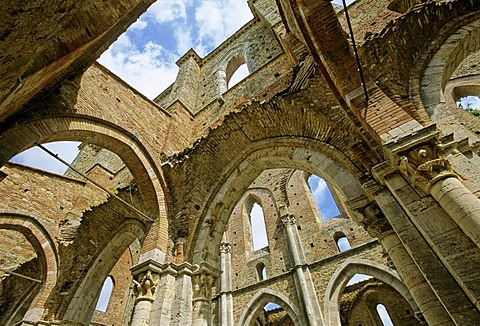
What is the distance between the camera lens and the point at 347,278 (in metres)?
9.64

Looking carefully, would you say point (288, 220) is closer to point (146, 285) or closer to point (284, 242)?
point (284, 242)

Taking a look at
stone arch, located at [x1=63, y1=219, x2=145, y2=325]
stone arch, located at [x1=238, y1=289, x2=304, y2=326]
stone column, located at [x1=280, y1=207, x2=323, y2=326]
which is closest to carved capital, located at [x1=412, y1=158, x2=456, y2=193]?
stone arch, located at [x1=63, y1=219, x2=145, y2=325]

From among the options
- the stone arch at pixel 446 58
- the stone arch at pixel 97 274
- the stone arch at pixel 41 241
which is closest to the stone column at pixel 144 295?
the stone arch at pixel 97 274

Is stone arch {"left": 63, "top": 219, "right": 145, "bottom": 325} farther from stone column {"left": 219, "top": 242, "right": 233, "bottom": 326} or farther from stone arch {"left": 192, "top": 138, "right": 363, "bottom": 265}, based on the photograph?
stone column {"left": 219, "top": 242, "right": 233, "bottom": 326}

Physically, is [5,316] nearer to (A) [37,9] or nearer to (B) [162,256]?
(B) [162,256]

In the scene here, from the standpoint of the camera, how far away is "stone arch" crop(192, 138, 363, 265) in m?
4.19

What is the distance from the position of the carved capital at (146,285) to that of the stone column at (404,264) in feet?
10.5

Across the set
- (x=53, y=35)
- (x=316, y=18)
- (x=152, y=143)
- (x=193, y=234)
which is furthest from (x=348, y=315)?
(x=53, y=35)

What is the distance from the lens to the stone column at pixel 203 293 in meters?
4.20

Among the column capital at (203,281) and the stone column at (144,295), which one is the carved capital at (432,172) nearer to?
the column capital at (203,281)

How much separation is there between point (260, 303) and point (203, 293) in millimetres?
7293

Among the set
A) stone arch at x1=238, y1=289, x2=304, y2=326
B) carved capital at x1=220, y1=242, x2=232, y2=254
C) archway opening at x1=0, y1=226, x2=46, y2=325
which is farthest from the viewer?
carved capital at x1=220, y1=242, x2=232, y2=254

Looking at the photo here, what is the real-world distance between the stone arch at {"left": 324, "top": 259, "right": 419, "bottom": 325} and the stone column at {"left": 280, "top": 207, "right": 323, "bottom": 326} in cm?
40

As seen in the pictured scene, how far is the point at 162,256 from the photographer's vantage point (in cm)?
483
